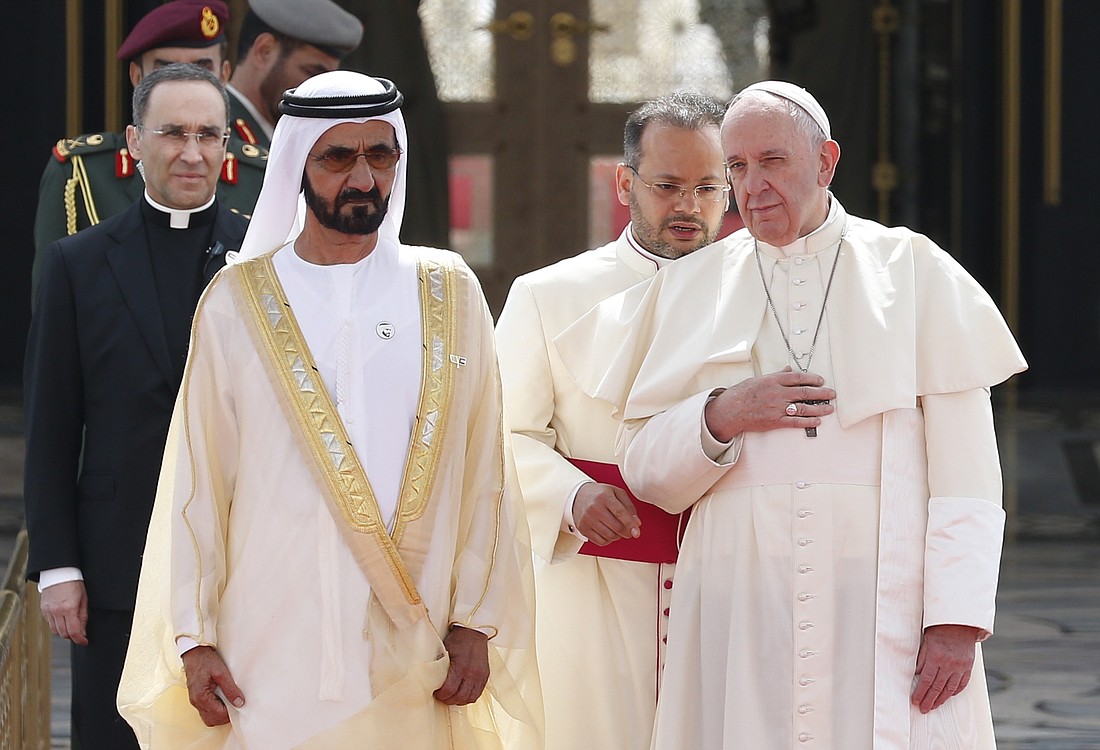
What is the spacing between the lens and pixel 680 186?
3.76 metres

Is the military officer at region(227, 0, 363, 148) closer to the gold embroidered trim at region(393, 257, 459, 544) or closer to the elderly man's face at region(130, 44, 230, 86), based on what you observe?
the elderly man's face at region(130, 44, 230, 86)

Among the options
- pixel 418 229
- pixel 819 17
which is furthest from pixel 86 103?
pixel 819 17

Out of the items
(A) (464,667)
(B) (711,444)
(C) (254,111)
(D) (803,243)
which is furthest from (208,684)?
(C) (254,111)

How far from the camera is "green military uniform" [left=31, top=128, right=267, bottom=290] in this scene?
4.35 m

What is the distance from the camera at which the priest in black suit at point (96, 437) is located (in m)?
3.65

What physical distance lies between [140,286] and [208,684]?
103cm

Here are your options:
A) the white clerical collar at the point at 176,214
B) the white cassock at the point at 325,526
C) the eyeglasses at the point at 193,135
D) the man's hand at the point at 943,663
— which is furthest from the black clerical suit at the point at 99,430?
the man's hand at the point at 943,663

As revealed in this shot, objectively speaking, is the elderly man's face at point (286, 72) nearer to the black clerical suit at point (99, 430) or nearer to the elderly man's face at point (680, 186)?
the black clerical suit at point (99, 430)

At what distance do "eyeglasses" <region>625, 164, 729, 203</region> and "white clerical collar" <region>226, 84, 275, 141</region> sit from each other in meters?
1.68

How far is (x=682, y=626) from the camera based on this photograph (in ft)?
10.9

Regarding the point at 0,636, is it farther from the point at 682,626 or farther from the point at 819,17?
the point at 819,17

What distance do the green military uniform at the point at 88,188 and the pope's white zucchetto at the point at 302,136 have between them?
3.44 feet

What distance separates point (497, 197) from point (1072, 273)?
3276 millimetres

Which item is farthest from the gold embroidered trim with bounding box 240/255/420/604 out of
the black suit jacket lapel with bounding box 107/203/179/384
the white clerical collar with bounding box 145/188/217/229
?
the white clerical collar with bounding box 145/188/217/229
